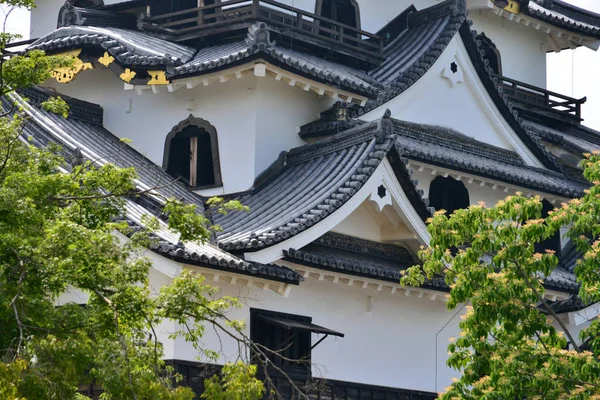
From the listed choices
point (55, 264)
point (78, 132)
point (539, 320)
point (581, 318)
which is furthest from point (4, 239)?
point (581, 318)

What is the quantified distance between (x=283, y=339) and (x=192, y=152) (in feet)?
15.3

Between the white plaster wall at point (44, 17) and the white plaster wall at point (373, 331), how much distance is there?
994 centimetres

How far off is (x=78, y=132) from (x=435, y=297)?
694 centimetres

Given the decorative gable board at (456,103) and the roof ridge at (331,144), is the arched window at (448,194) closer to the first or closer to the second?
the decorative gable board at (456,103)

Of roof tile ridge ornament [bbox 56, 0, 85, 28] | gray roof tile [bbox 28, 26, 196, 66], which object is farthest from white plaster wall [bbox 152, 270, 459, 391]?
roof tile ridge ornament [bbox 56, 0, 85, 28]

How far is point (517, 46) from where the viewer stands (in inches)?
1296

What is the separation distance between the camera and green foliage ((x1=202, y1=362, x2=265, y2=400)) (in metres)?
14.5

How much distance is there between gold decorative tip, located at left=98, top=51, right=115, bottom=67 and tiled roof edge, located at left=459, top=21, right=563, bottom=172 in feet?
23.1

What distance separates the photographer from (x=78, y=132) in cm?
2430

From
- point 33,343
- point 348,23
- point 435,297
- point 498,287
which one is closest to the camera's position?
point 33,343

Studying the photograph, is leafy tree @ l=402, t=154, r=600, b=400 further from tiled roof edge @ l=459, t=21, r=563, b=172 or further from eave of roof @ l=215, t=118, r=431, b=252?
tiled roof edge @ l=459, t=21, r=563, b=172

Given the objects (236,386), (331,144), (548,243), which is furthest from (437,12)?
(236,386)

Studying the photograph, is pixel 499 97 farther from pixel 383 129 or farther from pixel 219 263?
pixel 219 263

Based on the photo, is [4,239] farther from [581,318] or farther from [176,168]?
[581,318]
